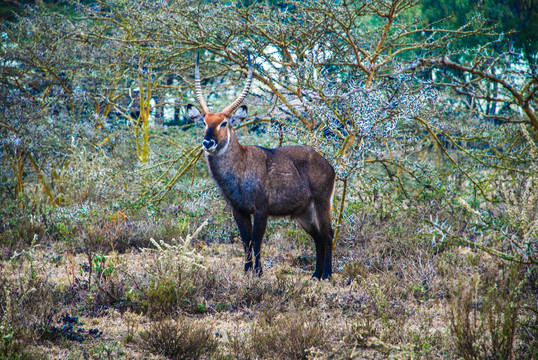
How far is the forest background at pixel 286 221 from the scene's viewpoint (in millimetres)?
3631

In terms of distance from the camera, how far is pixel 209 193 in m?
7.39

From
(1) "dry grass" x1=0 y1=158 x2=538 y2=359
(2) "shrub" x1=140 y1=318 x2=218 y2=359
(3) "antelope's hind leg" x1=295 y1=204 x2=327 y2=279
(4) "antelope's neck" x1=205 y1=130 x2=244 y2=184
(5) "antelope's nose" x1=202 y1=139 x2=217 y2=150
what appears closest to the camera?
(1) "dry grass" x1=0 y1=158 x2=538 y2=359

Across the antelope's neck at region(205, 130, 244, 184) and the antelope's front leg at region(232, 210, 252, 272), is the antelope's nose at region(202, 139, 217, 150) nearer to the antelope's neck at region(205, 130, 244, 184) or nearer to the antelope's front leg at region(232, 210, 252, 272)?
the antelope's neck at region(205, 130, 244, 184)

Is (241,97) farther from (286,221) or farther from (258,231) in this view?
(286,221)

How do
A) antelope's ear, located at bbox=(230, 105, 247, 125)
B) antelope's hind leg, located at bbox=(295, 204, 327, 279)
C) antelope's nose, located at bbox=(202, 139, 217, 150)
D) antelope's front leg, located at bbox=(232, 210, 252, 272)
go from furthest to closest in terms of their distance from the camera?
1. antelope's hind leg, located at bbox=(295, 204, 327, 279)
2. antelope's ear, located at bbox=(230, 105, 247, 125)
3. antelope's front leg, located at bbox=(232, 210, 252, 272)
4. antelope's nose, located at bbox=(202, 139, 217, 150)

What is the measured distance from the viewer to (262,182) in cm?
580

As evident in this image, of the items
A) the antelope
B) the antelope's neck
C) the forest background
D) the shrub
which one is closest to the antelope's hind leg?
the antelope

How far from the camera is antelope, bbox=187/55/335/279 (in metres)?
5.70

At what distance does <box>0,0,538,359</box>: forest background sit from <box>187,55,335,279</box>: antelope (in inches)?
11.8

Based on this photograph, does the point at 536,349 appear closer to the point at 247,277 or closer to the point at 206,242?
the point at 247,277

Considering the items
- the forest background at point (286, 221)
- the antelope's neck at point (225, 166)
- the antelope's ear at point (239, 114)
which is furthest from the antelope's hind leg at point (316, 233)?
the antelope's ear at point (239, 114)

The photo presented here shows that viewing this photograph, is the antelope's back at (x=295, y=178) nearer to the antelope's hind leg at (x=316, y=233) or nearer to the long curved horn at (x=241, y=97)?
the antelope's hind leg at (x=316, y=233)

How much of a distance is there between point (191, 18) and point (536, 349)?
583cm

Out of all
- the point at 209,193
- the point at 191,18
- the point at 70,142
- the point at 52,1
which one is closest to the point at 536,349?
the point at 209,193
